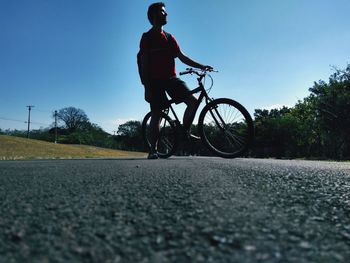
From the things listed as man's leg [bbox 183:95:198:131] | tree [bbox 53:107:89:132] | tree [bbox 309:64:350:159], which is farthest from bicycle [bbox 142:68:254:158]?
tree [bbox 53:107:89:132]

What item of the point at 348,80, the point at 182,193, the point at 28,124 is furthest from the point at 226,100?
the point at 28,124

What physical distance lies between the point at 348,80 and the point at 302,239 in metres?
47.6

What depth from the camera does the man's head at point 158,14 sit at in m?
6.07

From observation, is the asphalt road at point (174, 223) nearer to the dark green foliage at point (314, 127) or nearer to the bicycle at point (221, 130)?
the bicycle at point (221, 130)

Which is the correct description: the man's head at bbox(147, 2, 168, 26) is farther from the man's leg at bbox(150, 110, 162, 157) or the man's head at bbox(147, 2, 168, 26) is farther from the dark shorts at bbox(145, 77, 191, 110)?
the man's leg at bbox(150, 110, 162, 157)

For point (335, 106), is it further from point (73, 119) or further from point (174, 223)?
point (73, 119)

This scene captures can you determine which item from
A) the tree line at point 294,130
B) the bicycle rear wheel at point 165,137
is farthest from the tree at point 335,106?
the bicycle rear wheel at point 165,137

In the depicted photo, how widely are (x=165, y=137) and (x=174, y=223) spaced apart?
564cm

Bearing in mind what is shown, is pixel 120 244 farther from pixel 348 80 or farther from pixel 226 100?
pixel 348 80

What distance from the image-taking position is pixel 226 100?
573 cm

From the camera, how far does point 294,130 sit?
67250 millimetres

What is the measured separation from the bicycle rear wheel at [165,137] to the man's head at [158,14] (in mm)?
1678

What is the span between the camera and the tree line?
137 feet

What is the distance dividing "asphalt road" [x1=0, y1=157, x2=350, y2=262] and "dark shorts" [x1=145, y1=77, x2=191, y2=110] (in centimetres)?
384
